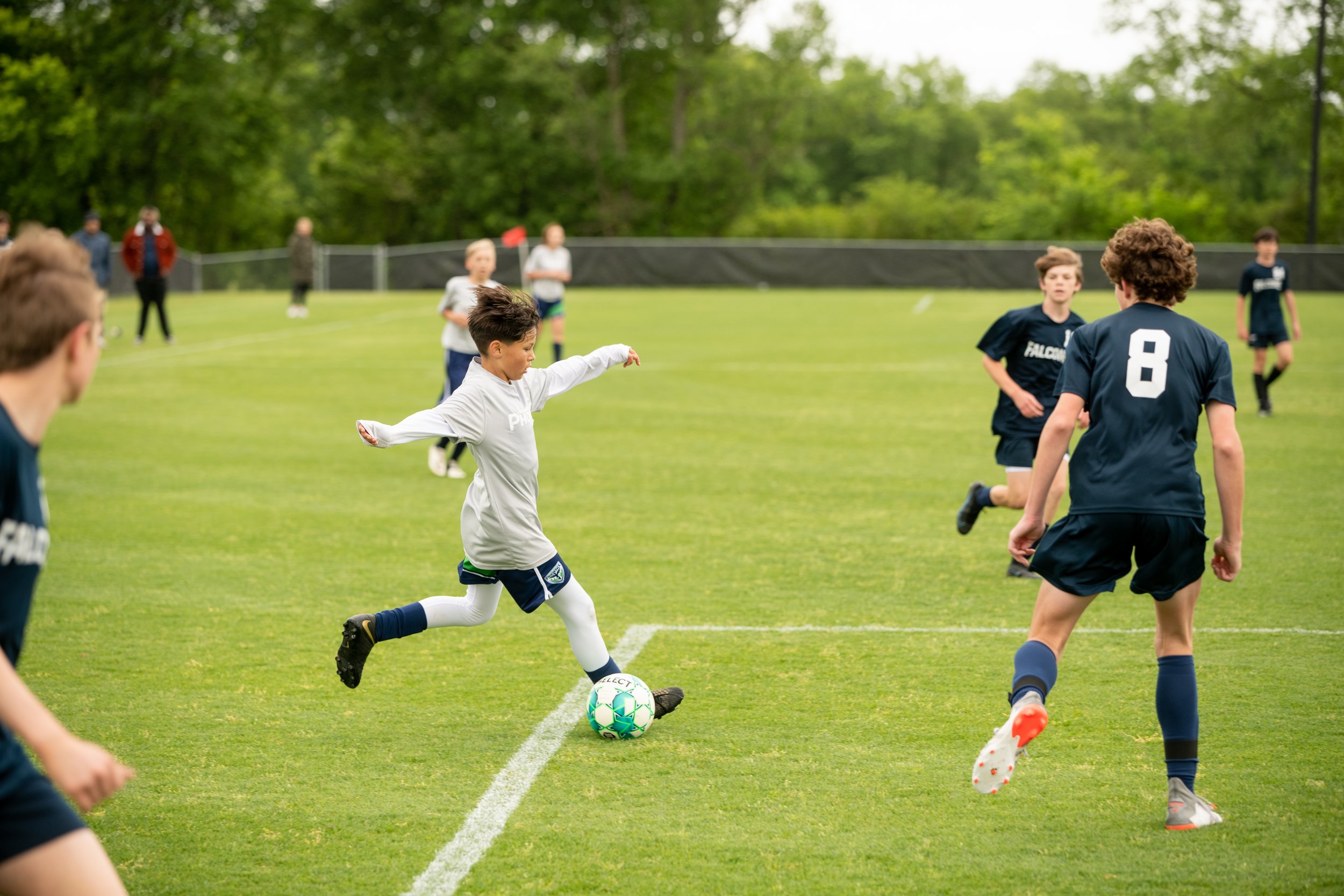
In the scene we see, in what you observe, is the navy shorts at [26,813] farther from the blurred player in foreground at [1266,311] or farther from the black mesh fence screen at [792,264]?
the black mesh fence screen at [792,264]

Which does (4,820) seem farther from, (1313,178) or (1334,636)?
(1313,178)

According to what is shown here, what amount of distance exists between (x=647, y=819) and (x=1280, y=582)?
209 inches

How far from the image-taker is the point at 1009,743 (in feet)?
13.8

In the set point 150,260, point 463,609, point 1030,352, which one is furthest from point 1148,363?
point 150,260

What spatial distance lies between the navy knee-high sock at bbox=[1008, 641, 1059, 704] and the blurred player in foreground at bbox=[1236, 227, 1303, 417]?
41.0 ft

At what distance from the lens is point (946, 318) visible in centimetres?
3123

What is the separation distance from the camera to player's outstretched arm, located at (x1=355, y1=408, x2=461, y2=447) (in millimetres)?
4910

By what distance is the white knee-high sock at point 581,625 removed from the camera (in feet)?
17.9

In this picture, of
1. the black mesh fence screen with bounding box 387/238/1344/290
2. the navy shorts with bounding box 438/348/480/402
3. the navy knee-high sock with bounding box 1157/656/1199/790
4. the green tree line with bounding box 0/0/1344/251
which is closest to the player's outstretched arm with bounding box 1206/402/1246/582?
the navy knee-high sock with bounding box 1157/656/1199/790

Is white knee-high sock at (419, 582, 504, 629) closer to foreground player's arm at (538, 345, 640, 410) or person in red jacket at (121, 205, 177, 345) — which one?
foreground player's arm at (538, 345, 640, 410)

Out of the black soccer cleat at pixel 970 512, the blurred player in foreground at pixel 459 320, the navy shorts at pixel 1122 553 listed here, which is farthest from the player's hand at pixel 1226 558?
the blurred player in foreground at pixel 459 320

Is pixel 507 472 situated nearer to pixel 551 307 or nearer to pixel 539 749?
pixel 539 749

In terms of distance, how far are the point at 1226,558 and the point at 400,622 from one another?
135 inches

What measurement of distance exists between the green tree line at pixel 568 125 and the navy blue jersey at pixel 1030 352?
45.6 meters
